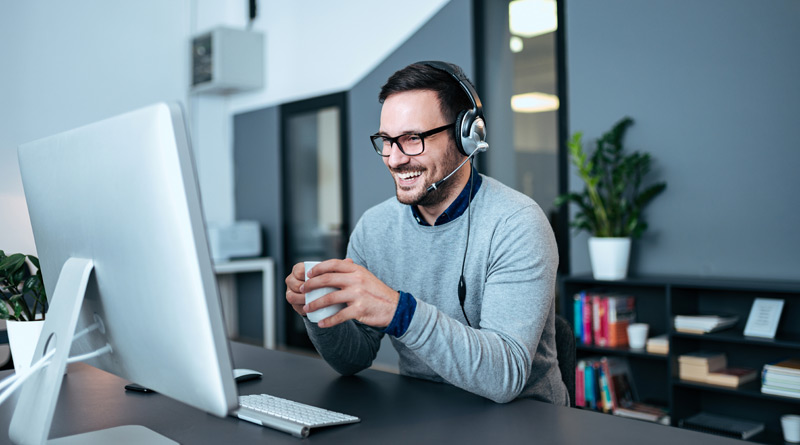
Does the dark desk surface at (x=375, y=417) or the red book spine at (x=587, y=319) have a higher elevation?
the dark desk surface at (x=375, y=417)

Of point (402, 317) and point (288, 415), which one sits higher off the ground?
point (402, 317)

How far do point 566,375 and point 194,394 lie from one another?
966mm

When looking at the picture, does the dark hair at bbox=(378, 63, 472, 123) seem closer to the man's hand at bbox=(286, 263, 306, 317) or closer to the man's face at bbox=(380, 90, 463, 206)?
the man's face at bbox=(380, 90, 463, 206)

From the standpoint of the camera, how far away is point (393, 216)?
164 cm

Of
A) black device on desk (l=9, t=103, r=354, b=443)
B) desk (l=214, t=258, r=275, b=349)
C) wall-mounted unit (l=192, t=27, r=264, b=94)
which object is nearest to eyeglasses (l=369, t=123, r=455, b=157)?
black device on desk (l=9, t=103, r=354, b=443)

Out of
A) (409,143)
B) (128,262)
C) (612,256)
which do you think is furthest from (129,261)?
(612,256)

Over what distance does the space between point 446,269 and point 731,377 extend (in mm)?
1719

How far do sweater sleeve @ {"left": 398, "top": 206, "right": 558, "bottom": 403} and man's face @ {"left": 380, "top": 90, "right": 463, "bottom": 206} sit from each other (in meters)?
0.21

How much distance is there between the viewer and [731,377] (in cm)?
259

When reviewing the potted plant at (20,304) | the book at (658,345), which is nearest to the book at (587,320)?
the book at (658,345)

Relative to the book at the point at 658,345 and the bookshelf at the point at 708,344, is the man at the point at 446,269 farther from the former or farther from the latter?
the book at the point at 658,345

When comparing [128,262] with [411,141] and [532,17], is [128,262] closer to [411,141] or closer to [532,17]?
[411,141]

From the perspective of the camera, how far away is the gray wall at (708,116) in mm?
2738

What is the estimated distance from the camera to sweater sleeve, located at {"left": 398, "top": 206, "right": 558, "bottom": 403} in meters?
1.09
